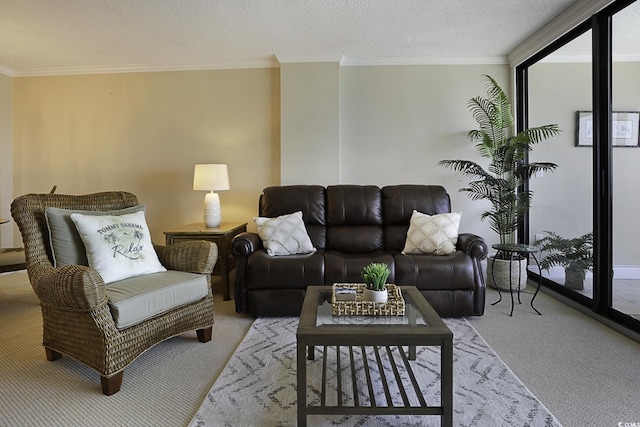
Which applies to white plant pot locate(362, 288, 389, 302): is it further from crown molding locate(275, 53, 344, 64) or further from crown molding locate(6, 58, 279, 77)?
crown molding locate(6, 58, 279, 77)

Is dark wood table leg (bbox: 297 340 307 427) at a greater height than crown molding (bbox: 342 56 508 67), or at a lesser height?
lesser

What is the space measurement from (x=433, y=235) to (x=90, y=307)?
240 centimetres

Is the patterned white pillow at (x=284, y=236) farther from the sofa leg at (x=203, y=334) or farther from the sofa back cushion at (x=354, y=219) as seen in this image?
the sofa leg at (x=203, y=334)

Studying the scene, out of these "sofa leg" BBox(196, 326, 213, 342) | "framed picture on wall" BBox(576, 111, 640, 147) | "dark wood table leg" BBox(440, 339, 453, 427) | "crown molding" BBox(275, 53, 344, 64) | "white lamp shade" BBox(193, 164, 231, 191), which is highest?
"crown molding" BBox(275, 53, 344, 64)

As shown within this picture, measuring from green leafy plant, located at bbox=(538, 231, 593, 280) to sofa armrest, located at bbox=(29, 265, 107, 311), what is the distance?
350 cm

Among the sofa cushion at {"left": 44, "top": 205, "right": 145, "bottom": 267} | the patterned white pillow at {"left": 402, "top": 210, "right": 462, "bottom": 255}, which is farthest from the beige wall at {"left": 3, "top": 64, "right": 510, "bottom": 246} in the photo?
the sofa cushion at {"left": 44, "top": 205, "right": 145, "bottom": 267}

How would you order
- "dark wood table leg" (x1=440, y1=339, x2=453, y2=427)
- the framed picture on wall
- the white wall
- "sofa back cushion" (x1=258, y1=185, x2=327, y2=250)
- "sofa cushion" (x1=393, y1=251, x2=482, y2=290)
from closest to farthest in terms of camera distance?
"dark wood table leg" (x1=440, y1=339, x2=453, y2=427) < the framed picture on wall < "sofa cushion" (x1=393, y1=251, x2=482, y2=290) < "sofa back cushion" (x1=258, y1=185, x2=327, y2=250) < the white wall

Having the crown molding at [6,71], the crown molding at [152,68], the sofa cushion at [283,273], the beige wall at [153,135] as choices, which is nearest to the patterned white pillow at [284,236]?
the sofa cushion at [283,273]

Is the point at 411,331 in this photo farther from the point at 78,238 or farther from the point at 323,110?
the point at 323,110

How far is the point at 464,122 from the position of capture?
3.89 m

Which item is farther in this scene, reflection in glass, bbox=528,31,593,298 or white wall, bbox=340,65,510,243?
white wall, bbox=340,65,510,243

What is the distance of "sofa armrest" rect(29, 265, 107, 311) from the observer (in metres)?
1.63

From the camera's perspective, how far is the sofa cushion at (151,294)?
68.8 inches

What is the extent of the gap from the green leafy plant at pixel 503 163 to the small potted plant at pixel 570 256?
0.34 metres
